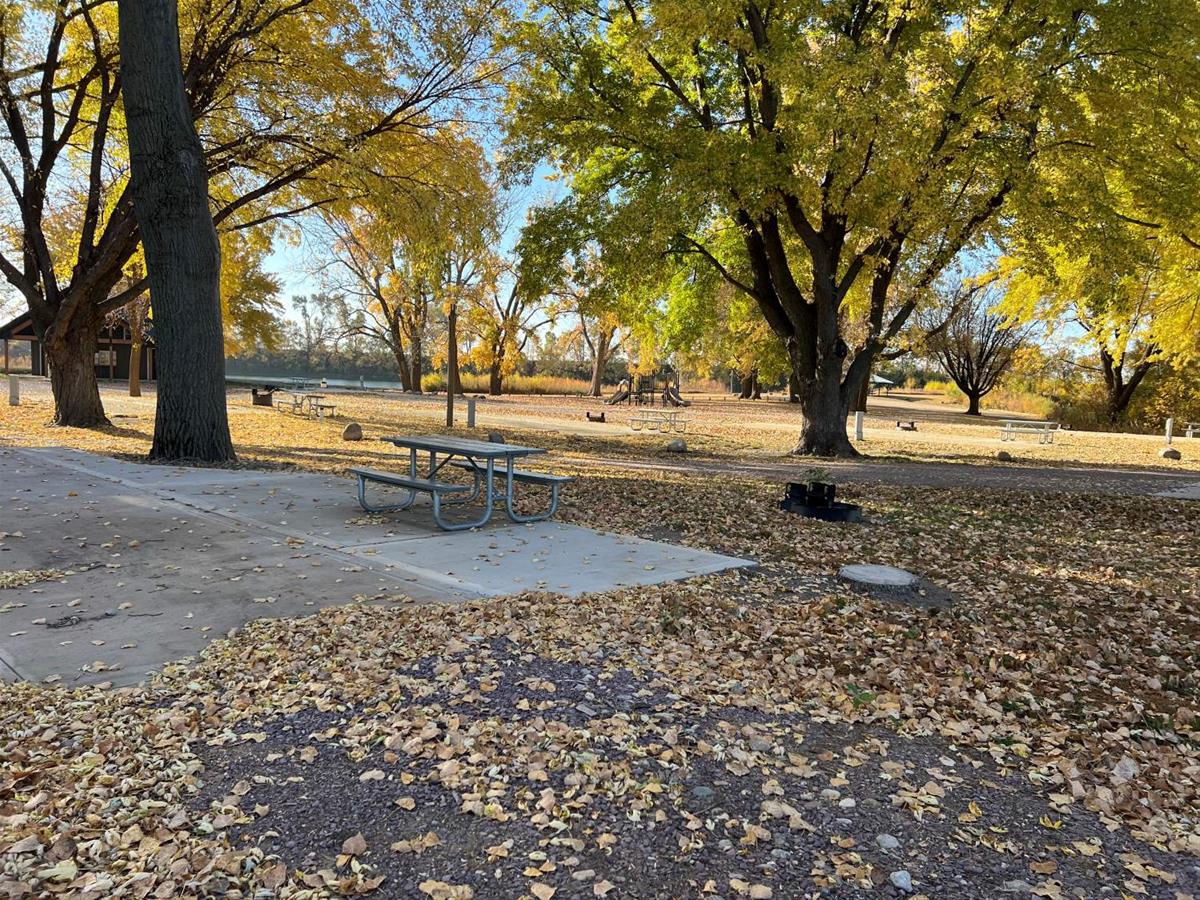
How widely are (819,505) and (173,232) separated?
843 centimetres

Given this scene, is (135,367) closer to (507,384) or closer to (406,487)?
(507,384)

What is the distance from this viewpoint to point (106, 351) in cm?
4747

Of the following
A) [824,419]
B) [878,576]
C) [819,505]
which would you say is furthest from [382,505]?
[824,419]

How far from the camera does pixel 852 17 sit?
13.6 meters

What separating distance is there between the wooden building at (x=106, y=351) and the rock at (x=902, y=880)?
48.6 metres

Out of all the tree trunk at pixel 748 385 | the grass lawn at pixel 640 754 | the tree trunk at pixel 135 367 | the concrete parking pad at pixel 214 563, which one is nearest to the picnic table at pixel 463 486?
the concrete parking pad at pixel 214 563

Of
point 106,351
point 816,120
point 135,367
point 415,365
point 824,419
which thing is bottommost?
point 824,419

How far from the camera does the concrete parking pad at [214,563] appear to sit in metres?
4.10

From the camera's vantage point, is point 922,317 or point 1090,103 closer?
point 1090,103

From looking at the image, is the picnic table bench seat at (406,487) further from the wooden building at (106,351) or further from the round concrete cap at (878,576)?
the wooden building at (106,351)

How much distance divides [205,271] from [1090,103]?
13918 millimetres

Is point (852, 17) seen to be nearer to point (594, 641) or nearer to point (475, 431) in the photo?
point (475, 431)

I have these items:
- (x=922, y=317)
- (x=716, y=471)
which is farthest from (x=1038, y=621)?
(x=922, y=317)

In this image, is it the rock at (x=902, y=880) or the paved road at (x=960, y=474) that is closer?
the rock at (x=902, y=880)
